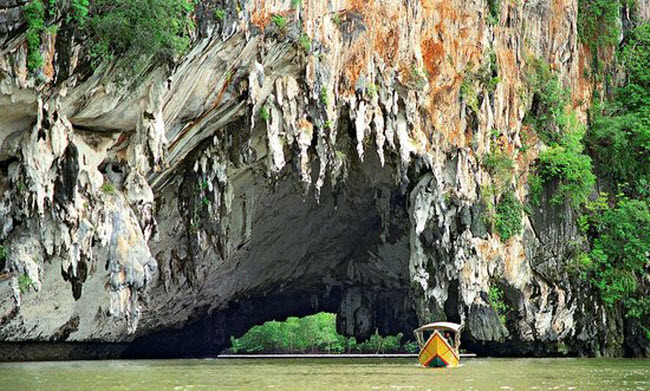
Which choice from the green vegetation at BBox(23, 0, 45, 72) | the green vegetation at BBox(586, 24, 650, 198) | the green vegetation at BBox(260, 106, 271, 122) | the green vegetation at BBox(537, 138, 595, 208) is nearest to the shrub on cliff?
the green vegetation at BBox(586, 24, 650, 198)

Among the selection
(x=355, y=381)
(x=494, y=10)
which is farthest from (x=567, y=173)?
(x=355, y=381)

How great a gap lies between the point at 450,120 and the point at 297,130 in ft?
21.0

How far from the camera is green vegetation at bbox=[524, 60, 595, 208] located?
30609 mm

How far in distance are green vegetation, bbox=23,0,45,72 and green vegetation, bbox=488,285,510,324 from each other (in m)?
17.0

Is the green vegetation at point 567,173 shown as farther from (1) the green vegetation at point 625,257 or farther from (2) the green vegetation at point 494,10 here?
(2) the green vegetation at point 494,10

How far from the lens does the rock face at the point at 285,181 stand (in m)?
18.8

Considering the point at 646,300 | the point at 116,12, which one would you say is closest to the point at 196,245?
the point at 116,12

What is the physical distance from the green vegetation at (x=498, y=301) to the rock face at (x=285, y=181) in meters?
0.22

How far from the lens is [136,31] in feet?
58.6

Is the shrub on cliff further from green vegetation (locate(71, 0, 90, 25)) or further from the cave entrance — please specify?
green vegetation (locate(71, 0, 90, 25))

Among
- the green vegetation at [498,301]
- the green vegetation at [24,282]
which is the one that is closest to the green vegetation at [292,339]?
the green vegetation at [498,301]

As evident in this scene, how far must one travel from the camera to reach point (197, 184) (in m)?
23.5

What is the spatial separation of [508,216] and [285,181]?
7048mm

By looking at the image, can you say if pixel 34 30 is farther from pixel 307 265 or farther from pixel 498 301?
pixel 307 265
